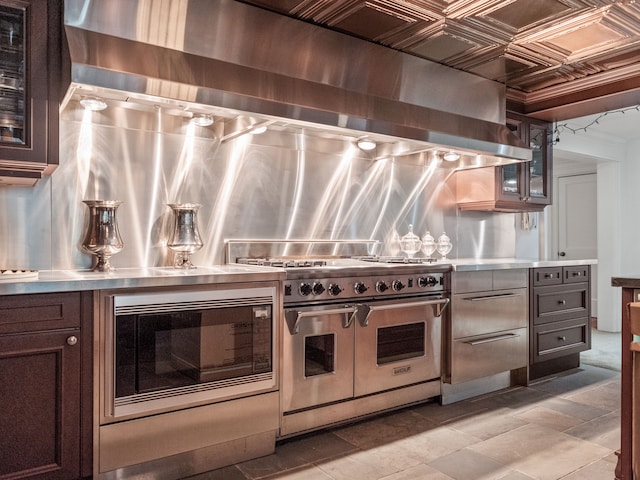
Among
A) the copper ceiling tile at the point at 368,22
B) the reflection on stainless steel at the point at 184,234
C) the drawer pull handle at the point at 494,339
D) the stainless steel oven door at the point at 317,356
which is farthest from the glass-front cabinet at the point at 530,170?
the reflection on stainless steel at the point at 184,234

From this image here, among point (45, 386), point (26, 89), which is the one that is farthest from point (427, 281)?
point (26, 89)

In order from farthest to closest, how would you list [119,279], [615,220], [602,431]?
[615,220] → [602,431] → [119,279]

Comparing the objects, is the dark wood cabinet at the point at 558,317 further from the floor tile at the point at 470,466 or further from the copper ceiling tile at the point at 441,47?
the copper ceiling tile at the point at 441,47

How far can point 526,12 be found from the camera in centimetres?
271

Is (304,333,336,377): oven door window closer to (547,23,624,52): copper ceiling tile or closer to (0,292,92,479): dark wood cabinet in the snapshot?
(0,292,92,479): dark wood cabinet

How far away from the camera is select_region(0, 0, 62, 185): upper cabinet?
1992 millimetres

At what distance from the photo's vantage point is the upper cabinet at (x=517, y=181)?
154 inches

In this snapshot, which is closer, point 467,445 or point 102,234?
point 102,234

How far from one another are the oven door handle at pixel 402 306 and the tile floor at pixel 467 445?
619 mm

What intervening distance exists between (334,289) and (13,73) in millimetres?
1768

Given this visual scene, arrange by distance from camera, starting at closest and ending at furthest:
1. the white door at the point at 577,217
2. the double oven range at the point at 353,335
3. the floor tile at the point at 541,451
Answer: the floor tile at the point at 541,451
the double oven range at the point at 353,335
the white door at the point at 577,217

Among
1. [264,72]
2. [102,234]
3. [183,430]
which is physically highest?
[264,72]

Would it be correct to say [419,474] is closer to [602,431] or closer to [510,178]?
[602,431]

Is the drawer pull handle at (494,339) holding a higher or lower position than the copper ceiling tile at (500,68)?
lower
